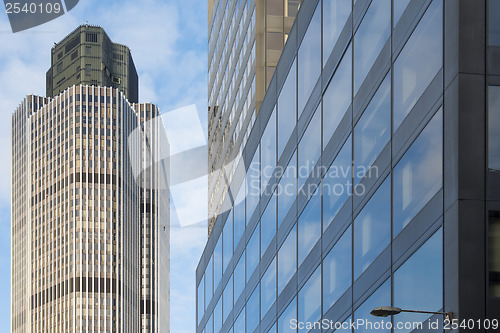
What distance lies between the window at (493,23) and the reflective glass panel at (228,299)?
3229 centimetres

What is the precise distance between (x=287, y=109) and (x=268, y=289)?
26.7 ft

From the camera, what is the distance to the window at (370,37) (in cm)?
2381

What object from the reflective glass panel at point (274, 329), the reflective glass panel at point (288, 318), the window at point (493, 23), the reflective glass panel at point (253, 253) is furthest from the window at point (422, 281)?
the reflective glass panel at point (253, 253)

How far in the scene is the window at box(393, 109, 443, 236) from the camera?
1956 centimetres

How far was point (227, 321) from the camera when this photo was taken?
5056cm

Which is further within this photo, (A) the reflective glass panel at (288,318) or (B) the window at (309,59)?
(A) the reflective glass panel at (288,318)

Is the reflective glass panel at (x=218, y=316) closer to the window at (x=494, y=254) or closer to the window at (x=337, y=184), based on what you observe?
the window at (x=337, y=184)

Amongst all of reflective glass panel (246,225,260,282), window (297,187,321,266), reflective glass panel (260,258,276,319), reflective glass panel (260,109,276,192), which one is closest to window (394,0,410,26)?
window (297,187,321,266)

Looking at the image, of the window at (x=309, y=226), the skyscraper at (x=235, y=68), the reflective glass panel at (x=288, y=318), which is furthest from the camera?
the skyscraper at (x=235, y=68)

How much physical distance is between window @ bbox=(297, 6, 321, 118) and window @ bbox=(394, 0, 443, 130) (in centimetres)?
906

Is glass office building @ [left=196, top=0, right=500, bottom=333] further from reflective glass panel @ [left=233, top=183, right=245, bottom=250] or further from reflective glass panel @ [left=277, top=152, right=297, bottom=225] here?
reflective glass panel @ [left=233, top=183, right=245, bottom=250]

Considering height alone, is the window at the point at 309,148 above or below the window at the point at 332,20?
below

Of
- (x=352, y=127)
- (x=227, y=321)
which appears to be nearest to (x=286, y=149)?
(x=352, y=127)

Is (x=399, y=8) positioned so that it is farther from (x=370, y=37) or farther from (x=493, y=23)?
(x=493, y=23)
